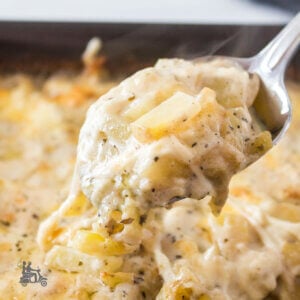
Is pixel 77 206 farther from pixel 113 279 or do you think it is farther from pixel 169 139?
pixel 169 139

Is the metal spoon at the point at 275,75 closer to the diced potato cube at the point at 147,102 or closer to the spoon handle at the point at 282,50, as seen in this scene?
the spoon handle at the point at 282,50

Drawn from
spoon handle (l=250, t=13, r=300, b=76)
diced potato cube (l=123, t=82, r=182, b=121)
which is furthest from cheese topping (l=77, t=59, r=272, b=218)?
spoon handle (l=250, t=13, r=300, b=76)

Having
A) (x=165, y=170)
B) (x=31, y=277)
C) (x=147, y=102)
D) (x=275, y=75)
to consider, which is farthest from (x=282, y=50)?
(x=31, y=277)

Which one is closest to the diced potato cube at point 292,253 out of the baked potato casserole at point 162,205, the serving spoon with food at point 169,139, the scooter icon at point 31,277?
the baked potato casserole at point 162,205

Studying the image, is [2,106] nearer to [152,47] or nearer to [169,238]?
[152,47]

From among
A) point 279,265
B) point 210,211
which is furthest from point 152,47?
point 279,265

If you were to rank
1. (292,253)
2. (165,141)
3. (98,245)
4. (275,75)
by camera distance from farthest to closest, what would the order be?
(275,75)
(292,253)
(98,245)
(165,141)

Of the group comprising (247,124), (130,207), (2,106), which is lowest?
(2,106)
